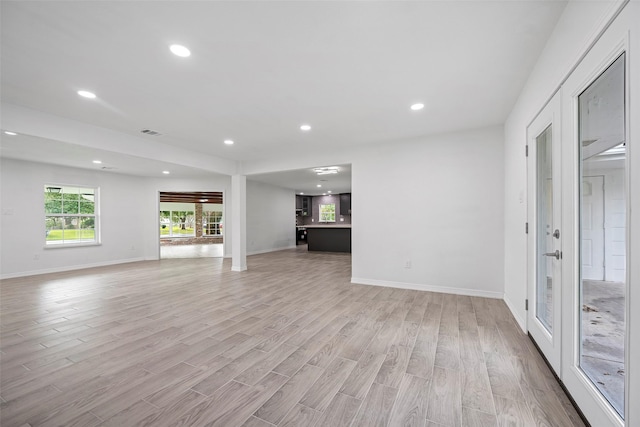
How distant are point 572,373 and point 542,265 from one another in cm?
99

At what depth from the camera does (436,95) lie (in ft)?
9.82

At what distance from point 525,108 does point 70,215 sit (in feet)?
31.5

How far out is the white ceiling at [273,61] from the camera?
1782mm

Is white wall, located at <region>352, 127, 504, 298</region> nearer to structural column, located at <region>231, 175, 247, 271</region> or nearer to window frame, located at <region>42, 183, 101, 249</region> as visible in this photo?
structural column, located at <region>231, 175, 247, 271</region>

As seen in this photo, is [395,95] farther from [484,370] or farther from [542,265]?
[484,370]

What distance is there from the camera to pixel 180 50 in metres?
2.16

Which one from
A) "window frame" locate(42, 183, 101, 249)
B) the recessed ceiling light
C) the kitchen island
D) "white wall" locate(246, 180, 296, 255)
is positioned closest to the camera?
the recessed ceiling light

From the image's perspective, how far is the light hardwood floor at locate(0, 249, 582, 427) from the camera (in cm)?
165

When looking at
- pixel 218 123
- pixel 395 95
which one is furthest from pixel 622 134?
pixel 218 123

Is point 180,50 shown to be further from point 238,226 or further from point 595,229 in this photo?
point 238,226

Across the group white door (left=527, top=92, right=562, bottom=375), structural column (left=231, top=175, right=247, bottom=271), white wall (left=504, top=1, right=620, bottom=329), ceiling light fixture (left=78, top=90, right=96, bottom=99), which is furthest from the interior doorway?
white door (left=527, top=92, right=562, bottom=375)

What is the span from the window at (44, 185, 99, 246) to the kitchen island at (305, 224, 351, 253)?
21.5 ft

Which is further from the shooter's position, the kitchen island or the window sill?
the kitchen island

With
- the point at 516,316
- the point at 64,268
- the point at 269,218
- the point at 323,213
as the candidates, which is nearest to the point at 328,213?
the point at 323,213
